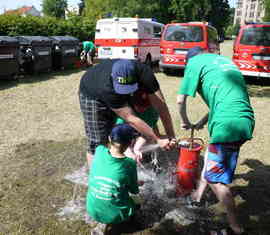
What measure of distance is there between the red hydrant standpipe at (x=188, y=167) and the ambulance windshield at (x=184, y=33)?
7980 mm

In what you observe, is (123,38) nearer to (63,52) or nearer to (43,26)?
(63,52)

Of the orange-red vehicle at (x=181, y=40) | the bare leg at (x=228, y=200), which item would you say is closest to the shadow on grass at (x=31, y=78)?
the orange-red vehicle at (x=181, y=40)

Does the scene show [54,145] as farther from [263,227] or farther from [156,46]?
[156,46]

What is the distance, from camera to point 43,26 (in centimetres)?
1549

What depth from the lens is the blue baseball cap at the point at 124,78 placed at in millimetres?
2361

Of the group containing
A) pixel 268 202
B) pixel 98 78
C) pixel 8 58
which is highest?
pixel 98 78

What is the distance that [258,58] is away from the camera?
368 inches

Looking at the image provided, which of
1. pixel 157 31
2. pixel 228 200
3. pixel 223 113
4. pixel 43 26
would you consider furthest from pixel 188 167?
pixel 43 26

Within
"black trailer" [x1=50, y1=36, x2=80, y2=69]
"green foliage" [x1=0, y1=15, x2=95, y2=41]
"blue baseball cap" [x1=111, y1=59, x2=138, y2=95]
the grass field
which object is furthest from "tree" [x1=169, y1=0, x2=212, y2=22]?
"blue baseball cap" [x1=111, y1=59, x2=138, y2=95]

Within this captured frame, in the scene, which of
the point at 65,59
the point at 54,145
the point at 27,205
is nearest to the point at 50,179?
the point at 27,205

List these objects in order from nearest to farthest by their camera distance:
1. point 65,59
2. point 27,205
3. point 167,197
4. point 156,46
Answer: point 27,205, point 167,197, point 65,59, point 156,46

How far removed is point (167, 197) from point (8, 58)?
24.5ft

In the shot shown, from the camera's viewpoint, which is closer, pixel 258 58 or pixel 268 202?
pixel 268 202

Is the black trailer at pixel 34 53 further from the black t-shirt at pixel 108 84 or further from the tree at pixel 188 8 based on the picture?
the tree at pixel 188 8
